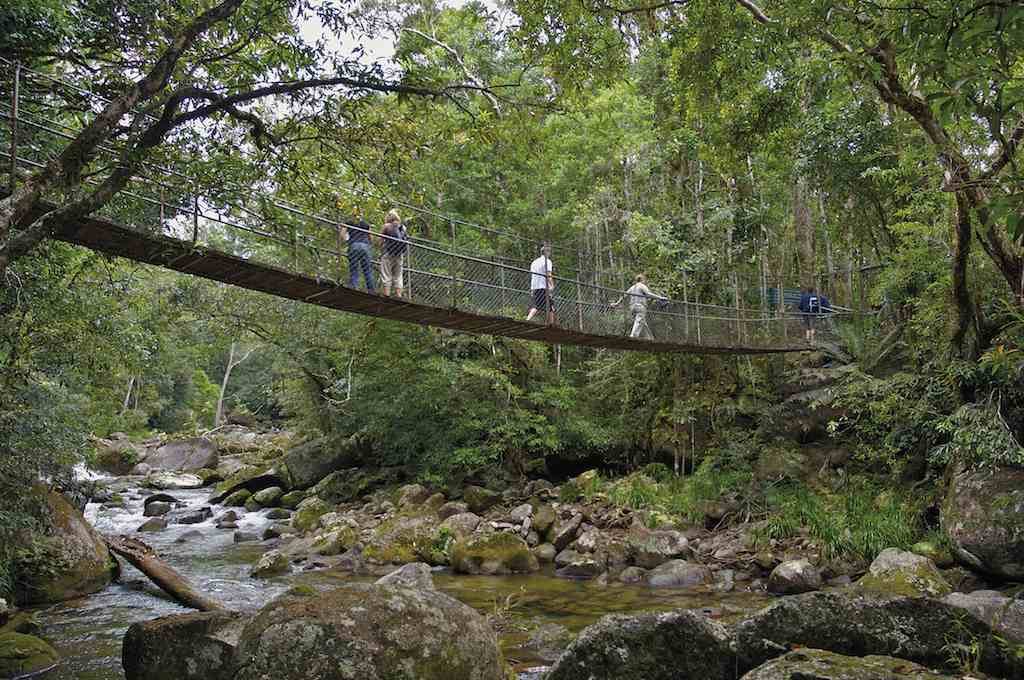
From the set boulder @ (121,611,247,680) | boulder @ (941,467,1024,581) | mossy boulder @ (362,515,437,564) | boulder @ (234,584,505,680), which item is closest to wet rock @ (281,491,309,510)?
mossy boulder @ (362,515,437,564)

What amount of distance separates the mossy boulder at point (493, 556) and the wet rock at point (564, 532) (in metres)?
0.53

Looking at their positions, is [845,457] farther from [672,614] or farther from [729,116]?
[672,614]

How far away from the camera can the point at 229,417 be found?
25.7 meters

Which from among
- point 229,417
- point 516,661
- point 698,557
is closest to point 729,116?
point 698,557

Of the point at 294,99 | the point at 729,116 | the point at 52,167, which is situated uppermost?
the point at 729,116

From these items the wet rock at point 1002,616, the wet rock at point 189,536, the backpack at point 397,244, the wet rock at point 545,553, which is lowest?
the wet rock at point 189,536

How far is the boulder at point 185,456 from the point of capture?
17.0 metres

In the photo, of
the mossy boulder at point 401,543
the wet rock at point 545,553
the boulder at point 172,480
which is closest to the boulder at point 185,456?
the boulder at point 172,480

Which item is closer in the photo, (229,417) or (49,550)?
(49,550)

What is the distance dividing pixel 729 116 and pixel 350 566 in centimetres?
564

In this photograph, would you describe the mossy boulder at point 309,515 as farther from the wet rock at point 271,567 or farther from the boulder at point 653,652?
the boulder at point 653,652

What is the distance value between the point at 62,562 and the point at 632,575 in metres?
4.89

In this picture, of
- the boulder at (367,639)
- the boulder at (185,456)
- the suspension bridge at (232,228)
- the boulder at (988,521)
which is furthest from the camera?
the boulder at (185,456)

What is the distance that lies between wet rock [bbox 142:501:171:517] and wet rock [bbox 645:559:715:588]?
803cm
